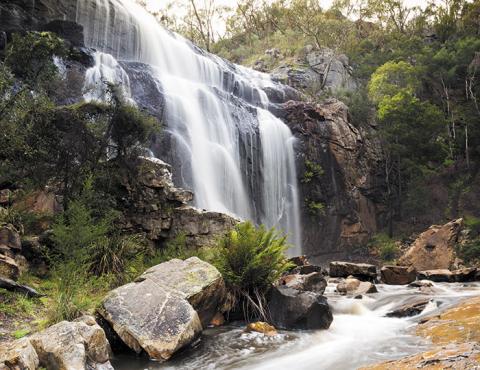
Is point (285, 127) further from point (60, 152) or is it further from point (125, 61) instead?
point (60, 152)

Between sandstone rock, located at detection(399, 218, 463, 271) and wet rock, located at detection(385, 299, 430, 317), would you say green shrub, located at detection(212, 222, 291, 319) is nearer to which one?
wet rock, located at detection(385, 299, 430, 317)

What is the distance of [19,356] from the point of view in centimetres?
447

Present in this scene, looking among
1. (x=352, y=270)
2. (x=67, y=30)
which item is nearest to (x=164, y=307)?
(x=352, y=270)

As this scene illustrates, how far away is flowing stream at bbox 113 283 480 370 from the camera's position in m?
6.36

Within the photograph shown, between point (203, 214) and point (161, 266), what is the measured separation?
4503 millimetres

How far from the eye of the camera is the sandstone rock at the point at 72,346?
5020 mm

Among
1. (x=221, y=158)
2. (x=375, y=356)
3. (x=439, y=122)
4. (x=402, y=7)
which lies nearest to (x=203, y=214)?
(x=375, y=356)

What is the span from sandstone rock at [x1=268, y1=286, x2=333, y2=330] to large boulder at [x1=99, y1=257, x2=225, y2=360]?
4.11 ft

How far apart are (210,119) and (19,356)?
1841cm

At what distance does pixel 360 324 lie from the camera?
30.1 ft

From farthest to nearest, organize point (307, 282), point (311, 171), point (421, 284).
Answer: point (311, 171) < point (421, 284) < point (307, 282)

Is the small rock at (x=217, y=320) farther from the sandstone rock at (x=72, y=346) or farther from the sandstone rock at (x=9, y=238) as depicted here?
the sandstone rock at (x=9, y=238)

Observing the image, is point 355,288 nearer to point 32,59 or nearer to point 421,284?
point 421,284

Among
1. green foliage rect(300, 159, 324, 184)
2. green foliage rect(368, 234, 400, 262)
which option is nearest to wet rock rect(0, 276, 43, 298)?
green foliage rect(300, 159, 324, 184)
